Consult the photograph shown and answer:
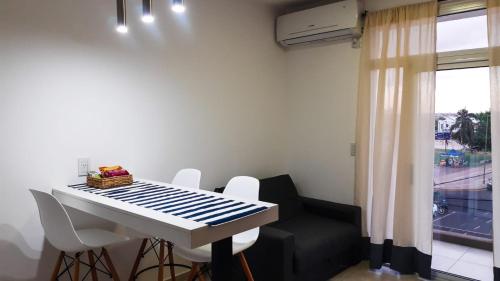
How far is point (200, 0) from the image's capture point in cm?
328

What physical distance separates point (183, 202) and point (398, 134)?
85.7 inches

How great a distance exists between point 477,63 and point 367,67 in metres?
0.89

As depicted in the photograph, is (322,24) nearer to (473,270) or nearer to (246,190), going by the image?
(246,190)

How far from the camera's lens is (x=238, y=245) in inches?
88.6

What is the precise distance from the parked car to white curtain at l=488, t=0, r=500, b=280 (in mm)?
511

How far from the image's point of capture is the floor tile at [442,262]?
3.29 meters

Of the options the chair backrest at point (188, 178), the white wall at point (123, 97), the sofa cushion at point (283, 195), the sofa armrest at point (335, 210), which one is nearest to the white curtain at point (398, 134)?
the sofa armrest at point (335, 210)

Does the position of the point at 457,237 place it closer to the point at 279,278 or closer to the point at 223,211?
the point at 279,278

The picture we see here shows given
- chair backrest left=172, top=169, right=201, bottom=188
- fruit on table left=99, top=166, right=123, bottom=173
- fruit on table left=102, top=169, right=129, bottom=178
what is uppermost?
fruit on table left=99, top=166, right=123, bottom=173

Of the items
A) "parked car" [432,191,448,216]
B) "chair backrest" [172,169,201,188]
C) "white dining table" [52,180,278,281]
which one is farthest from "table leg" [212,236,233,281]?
"parked car" [432,191,448,216]

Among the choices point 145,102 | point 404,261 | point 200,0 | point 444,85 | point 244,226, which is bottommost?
point 404,261

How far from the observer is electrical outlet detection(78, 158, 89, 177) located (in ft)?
8.44

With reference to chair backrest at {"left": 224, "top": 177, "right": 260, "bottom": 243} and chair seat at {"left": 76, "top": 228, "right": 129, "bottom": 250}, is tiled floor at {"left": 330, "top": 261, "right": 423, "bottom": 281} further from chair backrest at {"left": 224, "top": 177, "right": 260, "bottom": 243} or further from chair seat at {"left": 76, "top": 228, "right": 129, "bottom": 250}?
chair seat at {"left": 76, "top": 228, "right": 129, "bottom": 250}

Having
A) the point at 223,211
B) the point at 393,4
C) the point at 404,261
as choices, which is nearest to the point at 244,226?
the point at 223,211
